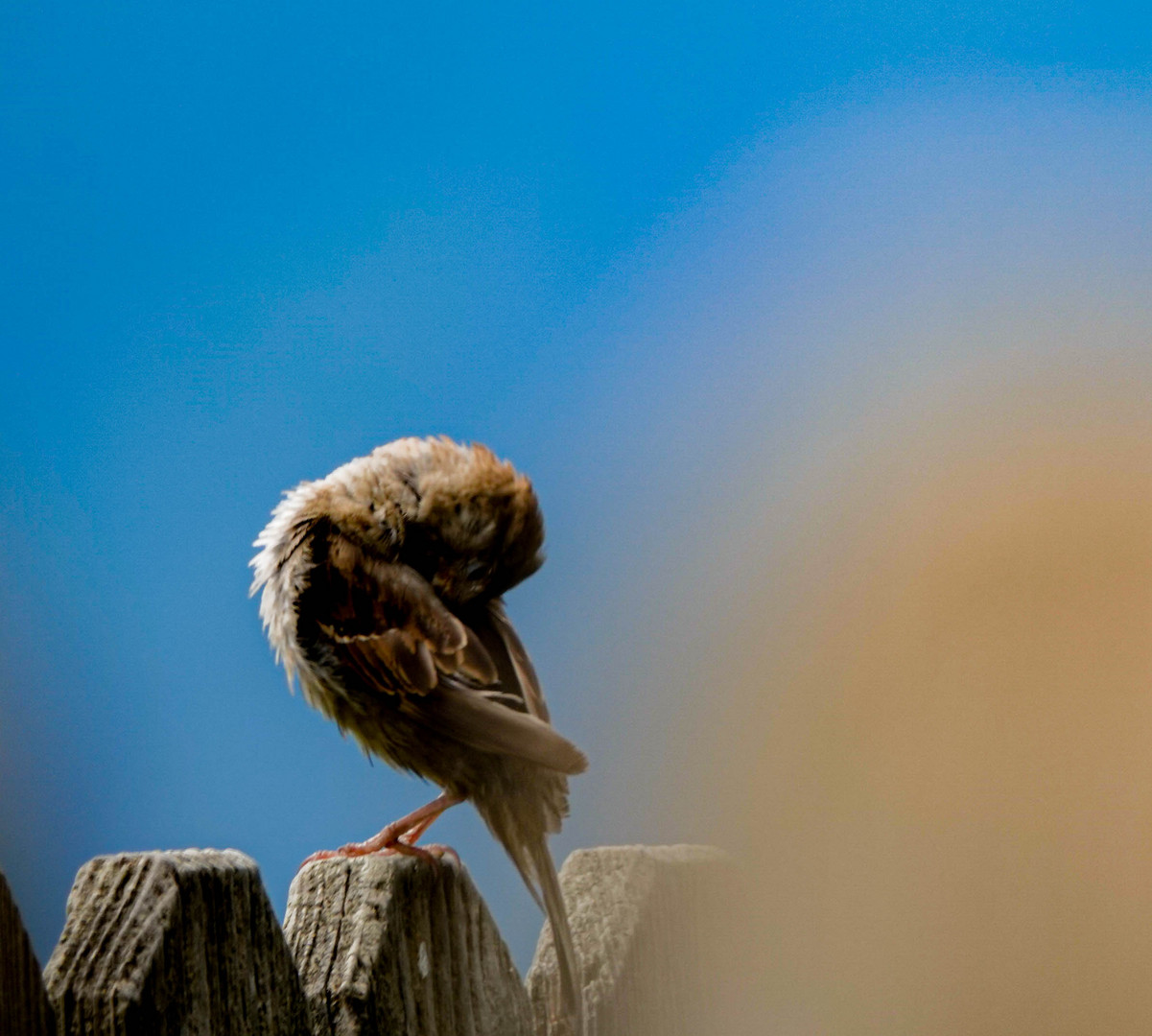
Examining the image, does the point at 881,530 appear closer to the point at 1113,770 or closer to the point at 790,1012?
the point at 1113,770

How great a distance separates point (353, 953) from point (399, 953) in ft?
0.13

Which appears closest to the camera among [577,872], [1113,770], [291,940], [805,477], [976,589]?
[291,940]

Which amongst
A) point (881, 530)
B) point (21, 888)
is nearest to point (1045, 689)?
point (881, 530)

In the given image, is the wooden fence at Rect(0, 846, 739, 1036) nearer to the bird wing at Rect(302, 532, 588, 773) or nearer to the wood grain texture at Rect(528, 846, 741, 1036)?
the wood grain texture at Rect(528, 846, 741, 1036)

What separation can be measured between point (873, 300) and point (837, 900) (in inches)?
31.3

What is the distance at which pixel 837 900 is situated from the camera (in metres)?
1.29

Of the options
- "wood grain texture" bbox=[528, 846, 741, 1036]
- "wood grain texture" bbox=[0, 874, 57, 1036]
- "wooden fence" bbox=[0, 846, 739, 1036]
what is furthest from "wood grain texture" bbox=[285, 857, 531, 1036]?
"wood grain texture" bbox=[0, 874, 57, 1036]

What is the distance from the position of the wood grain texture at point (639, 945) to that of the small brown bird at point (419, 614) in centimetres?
7

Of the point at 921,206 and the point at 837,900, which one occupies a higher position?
the point at 921,206

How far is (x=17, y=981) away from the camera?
49 cm

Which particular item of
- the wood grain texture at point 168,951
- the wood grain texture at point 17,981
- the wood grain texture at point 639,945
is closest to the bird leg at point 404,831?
the wood grain texture at point 639,945

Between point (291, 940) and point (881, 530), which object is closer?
point (291, 940)

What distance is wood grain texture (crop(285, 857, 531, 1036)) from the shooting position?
27.6 inches

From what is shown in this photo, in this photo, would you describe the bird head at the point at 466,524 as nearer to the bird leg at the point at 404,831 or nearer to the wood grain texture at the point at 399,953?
the bird leg at the point at 404,831
